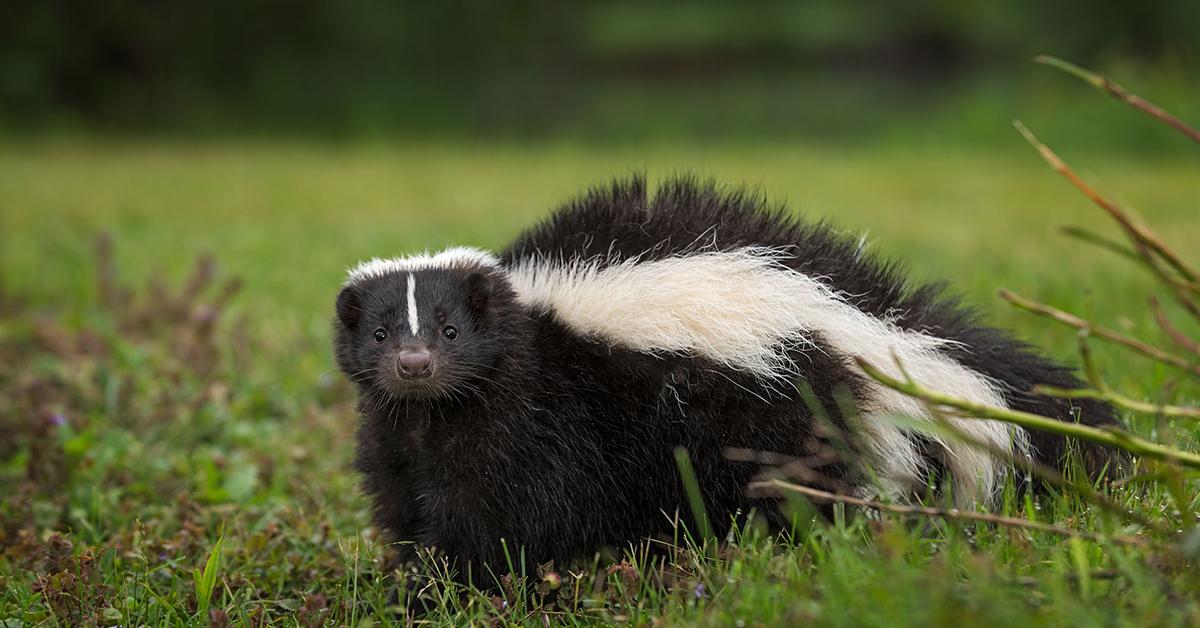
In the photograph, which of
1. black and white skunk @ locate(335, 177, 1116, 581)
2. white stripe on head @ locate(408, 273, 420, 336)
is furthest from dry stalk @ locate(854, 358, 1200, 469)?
white stripe on head @ locate(408, 273, 420, 336)

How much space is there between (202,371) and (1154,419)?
4.15 meters

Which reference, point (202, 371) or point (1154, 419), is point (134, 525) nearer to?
point (202, 371)

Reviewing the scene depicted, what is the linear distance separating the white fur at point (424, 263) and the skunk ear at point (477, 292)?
15 centimetres

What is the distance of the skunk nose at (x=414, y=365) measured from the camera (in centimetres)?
350

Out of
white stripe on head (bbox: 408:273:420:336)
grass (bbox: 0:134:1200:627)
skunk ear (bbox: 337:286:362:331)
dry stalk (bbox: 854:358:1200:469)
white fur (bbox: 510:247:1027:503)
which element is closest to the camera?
dry stalk (bbox: 854:358:1200:469)

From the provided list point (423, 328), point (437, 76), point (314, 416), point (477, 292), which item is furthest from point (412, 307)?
point (437, 76)

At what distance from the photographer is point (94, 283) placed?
7.51m

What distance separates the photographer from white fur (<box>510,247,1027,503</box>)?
3496 millimetres

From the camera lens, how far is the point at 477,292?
370cm

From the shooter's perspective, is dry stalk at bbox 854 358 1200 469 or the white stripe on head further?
the white stripe on head

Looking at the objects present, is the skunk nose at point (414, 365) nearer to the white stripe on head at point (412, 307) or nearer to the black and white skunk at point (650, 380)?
the black and white skunk at point (650, 380)

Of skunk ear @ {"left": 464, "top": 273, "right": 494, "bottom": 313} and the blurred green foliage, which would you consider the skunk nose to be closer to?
skunk ear @ {"left": 464, "top": 273, "right": 494, "bottom": 313}

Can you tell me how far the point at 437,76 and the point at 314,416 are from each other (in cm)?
2017

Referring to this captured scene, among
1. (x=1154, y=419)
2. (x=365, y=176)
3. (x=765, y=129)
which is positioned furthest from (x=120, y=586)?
(x=765, y=129)
